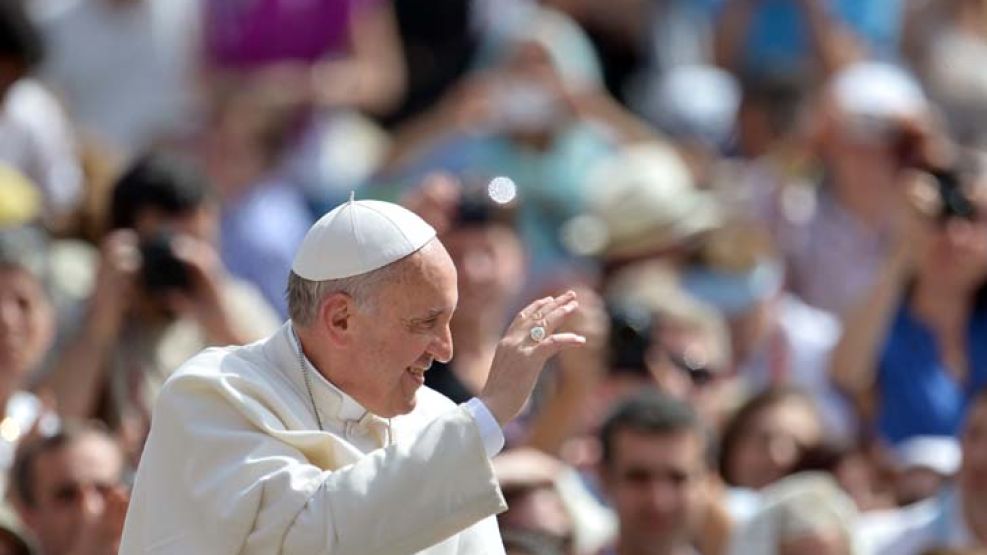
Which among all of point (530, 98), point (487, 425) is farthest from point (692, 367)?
point (487, 425)

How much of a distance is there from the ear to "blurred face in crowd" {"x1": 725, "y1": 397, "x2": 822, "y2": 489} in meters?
3.81

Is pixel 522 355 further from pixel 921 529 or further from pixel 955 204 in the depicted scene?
pixel 955 204

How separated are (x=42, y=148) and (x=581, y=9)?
3098 millimetres

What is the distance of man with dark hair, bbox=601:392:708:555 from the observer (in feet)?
24.1

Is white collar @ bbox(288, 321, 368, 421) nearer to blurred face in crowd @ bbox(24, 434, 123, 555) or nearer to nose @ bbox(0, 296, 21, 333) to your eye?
blurred face in crowd @ bbox(24, 434, 123, 555)

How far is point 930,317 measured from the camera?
344 inches

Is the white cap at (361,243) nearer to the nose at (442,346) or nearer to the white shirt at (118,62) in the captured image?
the nose at (442,346)

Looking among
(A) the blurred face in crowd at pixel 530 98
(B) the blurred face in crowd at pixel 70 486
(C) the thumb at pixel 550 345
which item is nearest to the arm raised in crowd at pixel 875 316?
(A) the blurred face in crowd at pixel 530 98

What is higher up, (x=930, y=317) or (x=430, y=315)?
(x=430, y=315)

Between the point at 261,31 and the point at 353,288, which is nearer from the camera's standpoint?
the point at 353,288

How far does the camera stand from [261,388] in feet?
15.5

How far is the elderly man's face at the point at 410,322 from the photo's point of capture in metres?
4.68

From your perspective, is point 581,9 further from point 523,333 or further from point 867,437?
point 523,333

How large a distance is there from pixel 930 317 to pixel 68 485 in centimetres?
319
